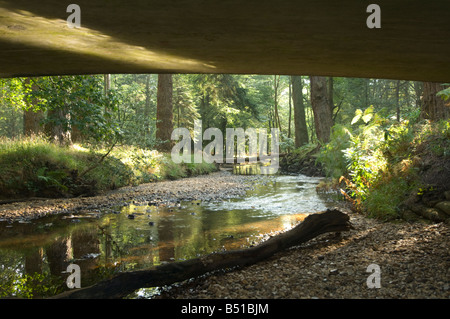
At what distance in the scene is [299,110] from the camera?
2298 centimetres

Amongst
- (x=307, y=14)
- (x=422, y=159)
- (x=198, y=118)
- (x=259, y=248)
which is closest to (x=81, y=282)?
(x=259, y=248)

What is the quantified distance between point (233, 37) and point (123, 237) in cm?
391

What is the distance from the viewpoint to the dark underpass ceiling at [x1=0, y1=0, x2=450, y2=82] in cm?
246

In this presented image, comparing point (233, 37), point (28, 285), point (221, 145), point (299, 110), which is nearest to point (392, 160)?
point (233, 37)

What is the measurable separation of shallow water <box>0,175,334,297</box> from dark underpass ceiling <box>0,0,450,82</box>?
2590 mm

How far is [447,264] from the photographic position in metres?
3.43

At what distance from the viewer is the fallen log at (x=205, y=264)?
9.68ft

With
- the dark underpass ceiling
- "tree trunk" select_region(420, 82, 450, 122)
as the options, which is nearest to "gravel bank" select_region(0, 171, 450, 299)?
the dark underpass ceiling

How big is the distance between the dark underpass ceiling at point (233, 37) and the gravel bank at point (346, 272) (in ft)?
7.09

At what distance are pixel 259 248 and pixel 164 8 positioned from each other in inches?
112

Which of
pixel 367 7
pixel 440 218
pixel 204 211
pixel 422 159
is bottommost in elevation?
pixel 204 211

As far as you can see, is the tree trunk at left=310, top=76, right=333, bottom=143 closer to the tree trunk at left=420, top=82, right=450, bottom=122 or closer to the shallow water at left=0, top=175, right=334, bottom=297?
the shallow water at left=0, top=175, right=334, bottom=297
